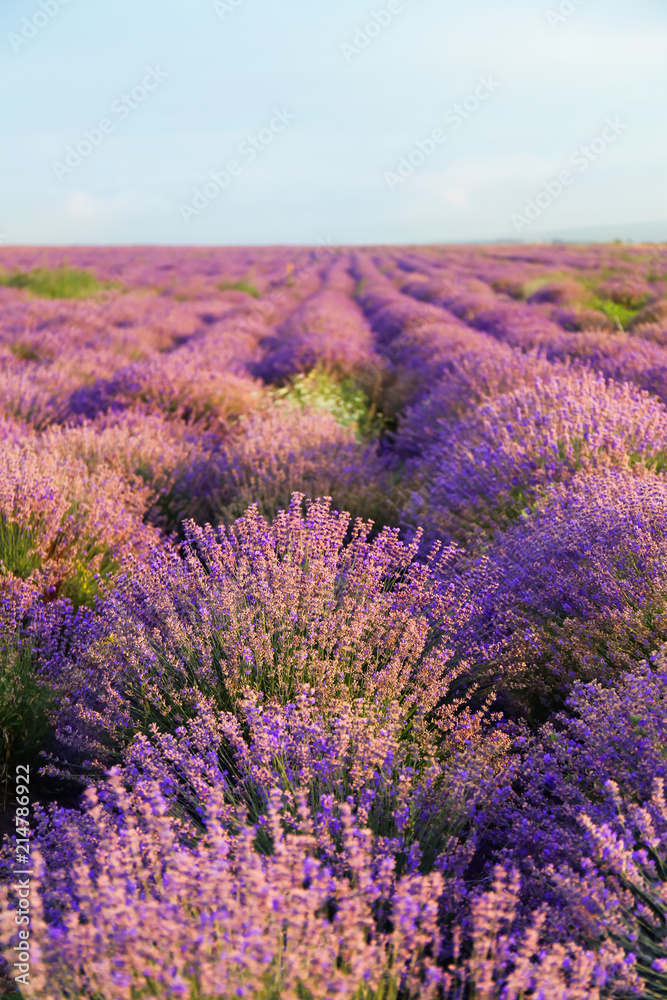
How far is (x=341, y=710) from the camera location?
195 cm

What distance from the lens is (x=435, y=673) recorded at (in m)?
2.21

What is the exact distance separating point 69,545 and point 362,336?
25.9 feet

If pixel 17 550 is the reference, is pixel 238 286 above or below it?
above

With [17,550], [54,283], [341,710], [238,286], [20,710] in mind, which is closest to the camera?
[341,710]

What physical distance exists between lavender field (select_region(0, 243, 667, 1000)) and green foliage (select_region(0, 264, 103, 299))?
43.9 ft

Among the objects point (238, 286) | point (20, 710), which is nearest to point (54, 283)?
point (238, 286)

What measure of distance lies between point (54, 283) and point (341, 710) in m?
18.3

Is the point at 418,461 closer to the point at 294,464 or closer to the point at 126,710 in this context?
the point at 294,464

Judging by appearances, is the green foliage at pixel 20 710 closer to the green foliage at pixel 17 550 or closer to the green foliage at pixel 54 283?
the green foliage at pixel 17 550

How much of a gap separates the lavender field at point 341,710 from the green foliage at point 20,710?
0.04 feet

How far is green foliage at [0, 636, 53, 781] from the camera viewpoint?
2.63 m

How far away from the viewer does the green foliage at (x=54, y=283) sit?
57.1ft

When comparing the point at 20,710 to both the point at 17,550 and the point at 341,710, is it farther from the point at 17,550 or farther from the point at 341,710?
the point at 341,710

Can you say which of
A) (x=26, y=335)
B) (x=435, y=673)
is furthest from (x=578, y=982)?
(x=26, y=335)
